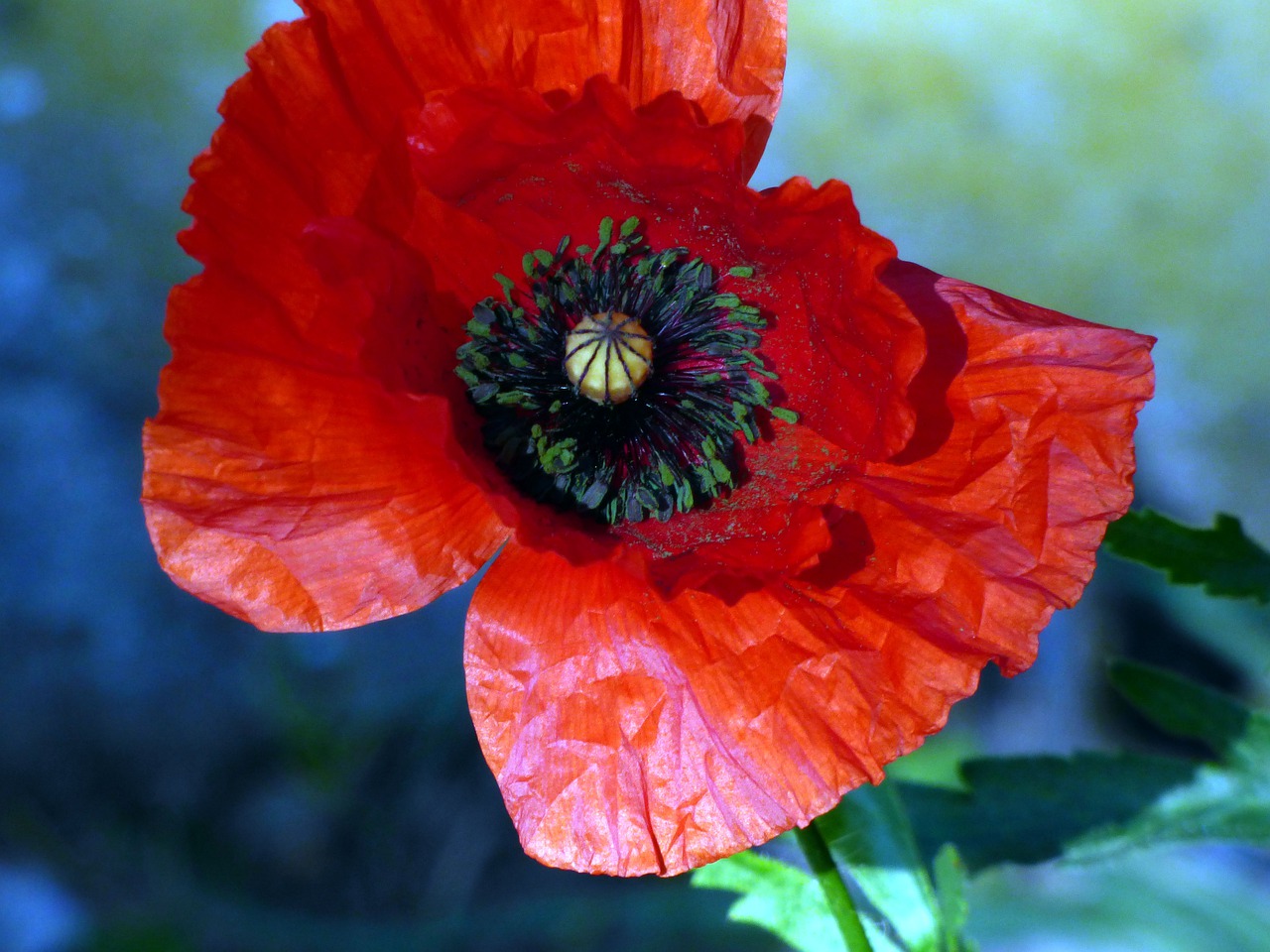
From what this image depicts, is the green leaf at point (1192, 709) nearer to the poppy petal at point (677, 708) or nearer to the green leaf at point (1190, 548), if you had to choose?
the green leaf at point (1190, 548)

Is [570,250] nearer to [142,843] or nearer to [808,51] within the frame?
[808,51]

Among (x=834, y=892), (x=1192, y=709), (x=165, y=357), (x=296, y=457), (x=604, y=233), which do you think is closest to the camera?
(x=296, y=457)

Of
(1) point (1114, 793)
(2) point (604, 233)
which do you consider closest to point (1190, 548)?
(1) point (1114, 793)

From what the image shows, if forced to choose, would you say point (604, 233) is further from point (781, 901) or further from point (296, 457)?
point (781, 901)

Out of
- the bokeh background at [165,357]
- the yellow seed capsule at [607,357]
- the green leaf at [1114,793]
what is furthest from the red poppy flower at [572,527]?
the bokeh background at [165,357]

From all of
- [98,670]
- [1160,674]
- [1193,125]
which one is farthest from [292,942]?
[1193,125]

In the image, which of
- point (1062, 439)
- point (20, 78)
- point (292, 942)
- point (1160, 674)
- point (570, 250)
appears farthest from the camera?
point (20, 78)
